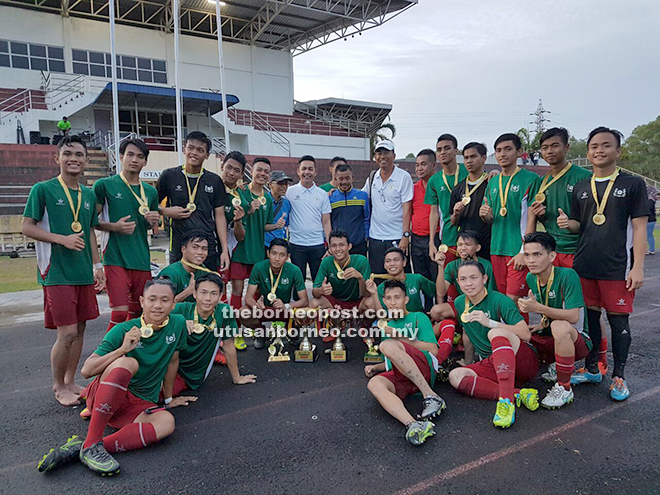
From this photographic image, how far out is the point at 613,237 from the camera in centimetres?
410

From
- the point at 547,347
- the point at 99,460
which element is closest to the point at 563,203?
the point at 547,347

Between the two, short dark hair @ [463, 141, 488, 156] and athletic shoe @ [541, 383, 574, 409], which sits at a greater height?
short dark hair @ [463, 141, 488, 156]

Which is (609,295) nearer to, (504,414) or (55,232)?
(504,414)

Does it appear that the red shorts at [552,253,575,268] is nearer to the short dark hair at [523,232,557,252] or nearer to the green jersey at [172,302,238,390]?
the short dark hair at [523,232,557,252]

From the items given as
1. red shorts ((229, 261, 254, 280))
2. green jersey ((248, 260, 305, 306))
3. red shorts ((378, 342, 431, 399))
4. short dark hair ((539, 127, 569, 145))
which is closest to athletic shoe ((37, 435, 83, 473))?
red shorts ((378, 342, 431, 399))

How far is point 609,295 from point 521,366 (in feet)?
3.58

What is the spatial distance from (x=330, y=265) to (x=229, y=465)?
116 inches

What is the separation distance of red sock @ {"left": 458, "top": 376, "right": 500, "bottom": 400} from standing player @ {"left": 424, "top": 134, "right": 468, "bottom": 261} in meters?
1.92

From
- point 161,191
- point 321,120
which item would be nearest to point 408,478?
point 161,191

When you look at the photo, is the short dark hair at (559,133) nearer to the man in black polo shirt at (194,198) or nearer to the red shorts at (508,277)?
the red shorts at (508,277)

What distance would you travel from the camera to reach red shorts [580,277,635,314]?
4.10 m

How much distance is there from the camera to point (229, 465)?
122 inches

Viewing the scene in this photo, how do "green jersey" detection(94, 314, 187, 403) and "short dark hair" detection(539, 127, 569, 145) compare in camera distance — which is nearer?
"green jersey" detection(94, 314, 187, 403)

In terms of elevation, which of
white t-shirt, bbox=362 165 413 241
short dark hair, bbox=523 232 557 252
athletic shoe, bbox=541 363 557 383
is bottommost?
athletic shoe, bbox=541 363 557 383
